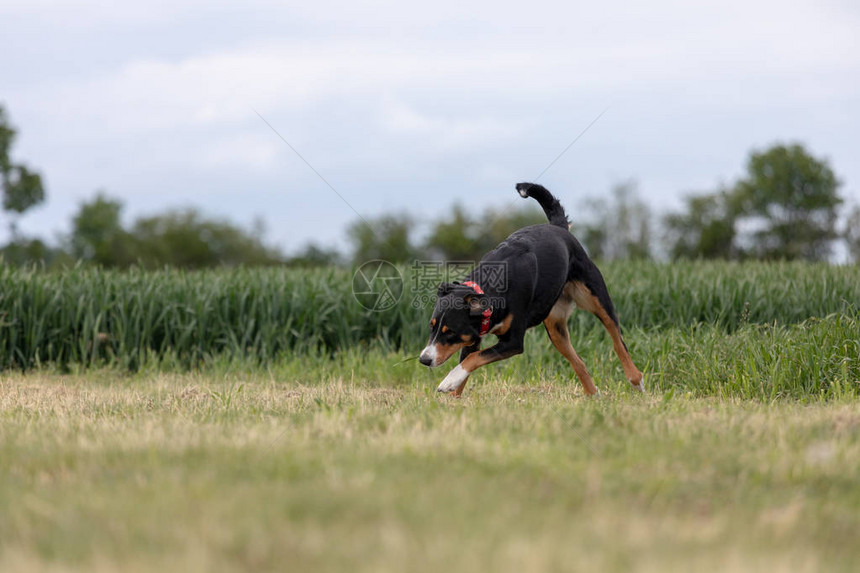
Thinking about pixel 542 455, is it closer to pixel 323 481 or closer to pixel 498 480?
pixel 498 480

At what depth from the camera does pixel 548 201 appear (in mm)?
7301

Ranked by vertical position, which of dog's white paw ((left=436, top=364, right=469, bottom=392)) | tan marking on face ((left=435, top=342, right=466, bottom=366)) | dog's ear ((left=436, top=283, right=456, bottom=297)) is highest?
dog's ear ((left=436, top=283, right=456, bottom=297))

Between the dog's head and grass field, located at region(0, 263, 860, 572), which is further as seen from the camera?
the dog's head

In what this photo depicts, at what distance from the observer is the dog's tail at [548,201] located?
711 cm

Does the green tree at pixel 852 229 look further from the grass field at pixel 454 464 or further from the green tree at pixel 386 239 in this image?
the grass field at pixel 454 464

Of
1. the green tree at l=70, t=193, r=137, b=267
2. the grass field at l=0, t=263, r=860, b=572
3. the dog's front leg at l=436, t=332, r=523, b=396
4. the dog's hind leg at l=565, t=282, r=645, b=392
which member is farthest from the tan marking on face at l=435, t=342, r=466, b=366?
the green tree at l=70, t=193, r=137, b=267

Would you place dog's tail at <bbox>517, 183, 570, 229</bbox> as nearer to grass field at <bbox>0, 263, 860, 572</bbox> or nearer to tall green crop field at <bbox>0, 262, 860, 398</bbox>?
grass field at <bbox>0, 263, 860, 572</bbox>

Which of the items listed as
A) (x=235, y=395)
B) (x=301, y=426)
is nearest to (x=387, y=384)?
(x=235, y=395)

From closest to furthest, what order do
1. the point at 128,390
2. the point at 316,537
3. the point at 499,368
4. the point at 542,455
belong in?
the point at 316,537
the point at 542,455
the point at 128,390
the point at 499,368

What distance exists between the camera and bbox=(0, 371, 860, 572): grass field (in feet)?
9.14

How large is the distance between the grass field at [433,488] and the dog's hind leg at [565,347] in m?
1.10

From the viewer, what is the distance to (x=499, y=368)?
855 cm

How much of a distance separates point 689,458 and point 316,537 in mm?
2192

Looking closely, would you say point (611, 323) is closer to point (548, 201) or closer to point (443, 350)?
point (548, 201)
